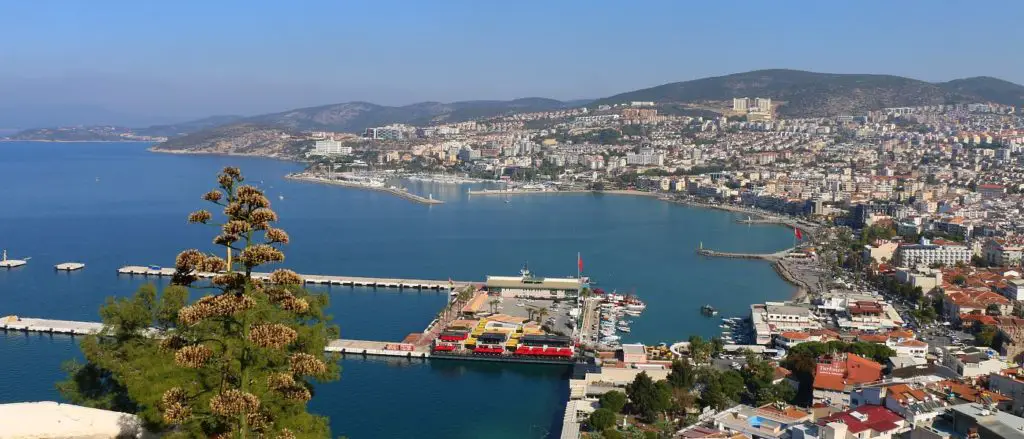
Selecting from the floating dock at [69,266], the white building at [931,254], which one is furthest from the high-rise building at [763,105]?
the floating dock at [69,266]

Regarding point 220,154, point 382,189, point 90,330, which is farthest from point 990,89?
point 90,330

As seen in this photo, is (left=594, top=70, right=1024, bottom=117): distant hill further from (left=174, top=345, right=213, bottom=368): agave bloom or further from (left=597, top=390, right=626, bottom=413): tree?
(left=174, top=345, right=213, bottom=368): agave bloom

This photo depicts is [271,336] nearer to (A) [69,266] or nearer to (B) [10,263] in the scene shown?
(A) [69,266]

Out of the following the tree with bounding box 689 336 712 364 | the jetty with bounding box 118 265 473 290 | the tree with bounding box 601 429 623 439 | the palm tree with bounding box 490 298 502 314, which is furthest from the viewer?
the jetty with bounding box 118 265 473 290

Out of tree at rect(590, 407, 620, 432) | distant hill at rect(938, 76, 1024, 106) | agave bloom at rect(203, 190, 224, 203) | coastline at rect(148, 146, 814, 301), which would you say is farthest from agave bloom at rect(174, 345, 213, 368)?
distant hill at rect(938, 76, 1024, 106)

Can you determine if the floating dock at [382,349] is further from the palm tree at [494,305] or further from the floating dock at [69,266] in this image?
the floating dock at [69,266]

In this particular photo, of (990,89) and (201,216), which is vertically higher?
(990,89)
